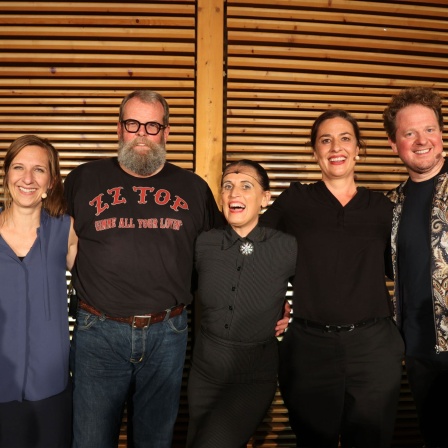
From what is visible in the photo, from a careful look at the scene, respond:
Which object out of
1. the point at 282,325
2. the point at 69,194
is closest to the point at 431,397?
the point at 282,325

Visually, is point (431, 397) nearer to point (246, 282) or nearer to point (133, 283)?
point (246, 282)

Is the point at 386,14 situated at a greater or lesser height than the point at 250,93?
greater

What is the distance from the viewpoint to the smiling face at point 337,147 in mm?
1853

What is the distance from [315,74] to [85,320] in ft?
7.71

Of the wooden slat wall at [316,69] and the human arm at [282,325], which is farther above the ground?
the wooden slat wall at [316,69]

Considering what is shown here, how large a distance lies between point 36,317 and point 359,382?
148cm

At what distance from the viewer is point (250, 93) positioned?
276 centimetres

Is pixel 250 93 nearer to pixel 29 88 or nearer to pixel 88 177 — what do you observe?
pixel 88 177

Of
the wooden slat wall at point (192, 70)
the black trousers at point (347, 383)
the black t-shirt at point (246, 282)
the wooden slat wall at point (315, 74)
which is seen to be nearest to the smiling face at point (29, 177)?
the black t-shirt at point (246, 282)

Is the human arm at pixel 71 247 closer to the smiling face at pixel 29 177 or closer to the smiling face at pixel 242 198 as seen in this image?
the smiling face at pixel 29 177

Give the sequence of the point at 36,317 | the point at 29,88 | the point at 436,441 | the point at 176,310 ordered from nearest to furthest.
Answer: the point at 36,317, the point at 436,441, the point at 176,310, the point at 29,88

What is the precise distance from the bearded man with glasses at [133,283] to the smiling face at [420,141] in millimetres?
1156

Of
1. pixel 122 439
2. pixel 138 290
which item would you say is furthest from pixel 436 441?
pixel 122 439

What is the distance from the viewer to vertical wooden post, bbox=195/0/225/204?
107 inches
